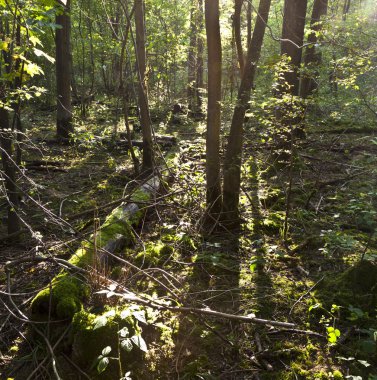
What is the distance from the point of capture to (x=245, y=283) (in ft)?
14.3

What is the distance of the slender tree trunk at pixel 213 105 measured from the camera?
4.96 m

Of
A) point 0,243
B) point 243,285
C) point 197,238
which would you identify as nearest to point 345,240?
point 243,285

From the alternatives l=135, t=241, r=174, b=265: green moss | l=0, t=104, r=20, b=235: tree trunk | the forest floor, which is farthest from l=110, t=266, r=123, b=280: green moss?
l=0, t=104, r=20, b=235: tree trunk

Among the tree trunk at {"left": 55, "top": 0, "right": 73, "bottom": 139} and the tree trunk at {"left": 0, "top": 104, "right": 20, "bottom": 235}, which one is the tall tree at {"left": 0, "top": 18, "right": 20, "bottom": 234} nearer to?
the tree trunk at {"left": 0, "top": 104, "right": 20, "bottom": 235}

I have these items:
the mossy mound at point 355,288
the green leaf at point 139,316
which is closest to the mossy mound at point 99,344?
the green leaf at point 139,316

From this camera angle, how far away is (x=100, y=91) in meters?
22.7

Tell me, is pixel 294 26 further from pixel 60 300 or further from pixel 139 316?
pixel 139 316

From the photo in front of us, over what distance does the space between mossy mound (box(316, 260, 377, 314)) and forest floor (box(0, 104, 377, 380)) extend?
0.01 metres

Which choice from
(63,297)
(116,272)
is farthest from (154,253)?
(63,297)

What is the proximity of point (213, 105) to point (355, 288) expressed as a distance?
120 inches

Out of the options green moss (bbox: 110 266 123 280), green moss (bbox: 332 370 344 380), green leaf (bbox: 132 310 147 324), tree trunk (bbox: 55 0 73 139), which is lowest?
green moss (bbox: 332 370 344 380)

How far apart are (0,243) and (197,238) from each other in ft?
10.2

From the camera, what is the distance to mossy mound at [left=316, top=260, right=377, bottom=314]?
12.3 ft

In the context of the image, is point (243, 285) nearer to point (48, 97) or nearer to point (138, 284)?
point (138, 284)
